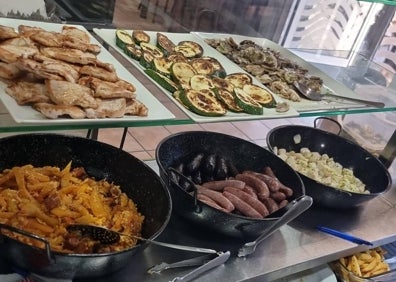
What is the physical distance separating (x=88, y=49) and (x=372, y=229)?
101 centimetres

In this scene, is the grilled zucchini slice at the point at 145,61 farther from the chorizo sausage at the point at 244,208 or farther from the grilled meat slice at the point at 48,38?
the chorizo sausage at the point at 244,208

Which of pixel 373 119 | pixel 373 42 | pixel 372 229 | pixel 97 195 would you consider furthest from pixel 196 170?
pixel 373 42

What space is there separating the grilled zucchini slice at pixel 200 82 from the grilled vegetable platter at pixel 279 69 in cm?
24

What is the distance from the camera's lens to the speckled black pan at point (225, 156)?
3.49ft

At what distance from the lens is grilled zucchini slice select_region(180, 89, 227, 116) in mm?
1129

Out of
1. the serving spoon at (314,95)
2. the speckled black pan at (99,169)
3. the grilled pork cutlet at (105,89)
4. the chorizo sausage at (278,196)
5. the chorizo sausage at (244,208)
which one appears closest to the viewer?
the speckled black pan at (99,169)

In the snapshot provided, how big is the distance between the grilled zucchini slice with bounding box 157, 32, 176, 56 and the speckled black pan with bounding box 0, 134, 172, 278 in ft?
1.31

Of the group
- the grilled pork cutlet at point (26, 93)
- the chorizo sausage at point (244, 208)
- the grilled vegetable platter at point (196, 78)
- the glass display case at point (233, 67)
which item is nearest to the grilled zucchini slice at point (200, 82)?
the grilled vegetable platter at point (196, 78)

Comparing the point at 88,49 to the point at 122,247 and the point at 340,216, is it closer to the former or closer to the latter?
the point at 122,247

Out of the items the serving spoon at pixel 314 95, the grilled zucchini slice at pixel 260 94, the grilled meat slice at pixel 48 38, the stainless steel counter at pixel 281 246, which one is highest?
the grilled meat slice at pixel 48 38

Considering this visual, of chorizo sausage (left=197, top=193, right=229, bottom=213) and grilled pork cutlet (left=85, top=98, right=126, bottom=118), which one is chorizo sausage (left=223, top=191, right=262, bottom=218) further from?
grilled pork cutlet (left=85, top=98, right=126, bottom=118)

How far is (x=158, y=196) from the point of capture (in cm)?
105

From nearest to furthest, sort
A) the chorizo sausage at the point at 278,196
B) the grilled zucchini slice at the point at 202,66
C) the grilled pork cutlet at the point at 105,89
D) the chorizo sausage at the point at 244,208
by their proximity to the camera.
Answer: the grilled pork cutlet at the point at 105,89 < the chorizo sausage at the point at 244,208 < the chorizo sausage at the point at 278,196 < the grilled zucchini slice at the point at 202,66

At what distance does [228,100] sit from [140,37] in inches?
13.7
